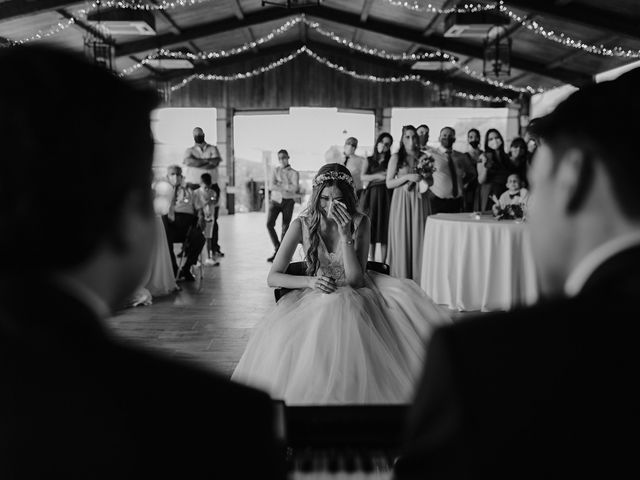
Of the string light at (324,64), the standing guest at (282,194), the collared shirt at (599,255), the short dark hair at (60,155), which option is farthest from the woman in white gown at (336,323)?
the string light at (324,64)

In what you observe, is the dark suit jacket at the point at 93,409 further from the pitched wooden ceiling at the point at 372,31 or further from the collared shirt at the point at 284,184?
the pitched wooden ceiling at the point at 372,31

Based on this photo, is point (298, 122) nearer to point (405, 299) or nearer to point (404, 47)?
point (404, 47)

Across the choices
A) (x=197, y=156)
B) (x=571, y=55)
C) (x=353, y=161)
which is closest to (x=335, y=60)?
(x=571, y=55)

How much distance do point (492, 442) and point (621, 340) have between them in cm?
14

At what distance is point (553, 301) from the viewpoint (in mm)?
547

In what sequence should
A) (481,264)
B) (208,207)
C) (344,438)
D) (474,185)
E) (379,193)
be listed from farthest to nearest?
(208,207)
(474,185)
(379,193)
(481,264)
(344,438)

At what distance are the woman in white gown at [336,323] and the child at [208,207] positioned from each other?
450 cm

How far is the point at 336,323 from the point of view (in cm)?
218

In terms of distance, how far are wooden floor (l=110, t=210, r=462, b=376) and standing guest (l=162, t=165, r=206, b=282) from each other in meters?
0.29

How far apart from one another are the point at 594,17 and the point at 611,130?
9.36 meters

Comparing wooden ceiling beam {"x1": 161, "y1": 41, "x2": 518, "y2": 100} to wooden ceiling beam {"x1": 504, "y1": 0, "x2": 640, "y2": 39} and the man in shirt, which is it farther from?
the man in shirt

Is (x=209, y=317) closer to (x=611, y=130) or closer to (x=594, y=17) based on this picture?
(x=611, y=130)

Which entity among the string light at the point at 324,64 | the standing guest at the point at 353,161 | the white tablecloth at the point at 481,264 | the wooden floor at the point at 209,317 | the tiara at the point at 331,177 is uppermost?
the string light at the point at 324,64

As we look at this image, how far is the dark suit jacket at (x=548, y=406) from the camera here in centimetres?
51
